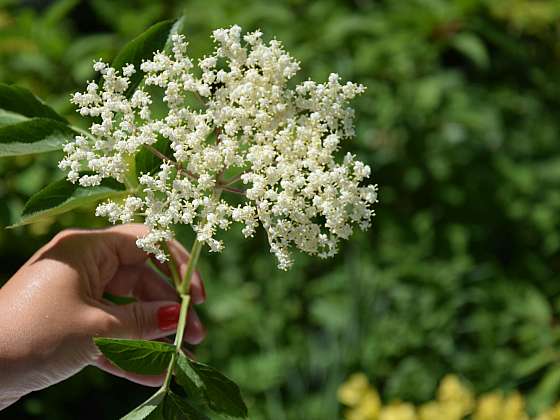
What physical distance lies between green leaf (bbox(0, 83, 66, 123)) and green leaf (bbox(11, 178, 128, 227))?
0.21m

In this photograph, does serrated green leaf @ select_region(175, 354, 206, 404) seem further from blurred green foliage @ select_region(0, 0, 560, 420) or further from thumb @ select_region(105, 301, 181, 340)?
blurred green foliage @ select_region(0, 0, 560, 420)

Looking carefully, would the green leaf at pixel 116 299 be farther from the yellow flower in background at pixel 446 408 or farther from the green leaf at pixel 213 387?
the yellow flower in background at pixel 446 408

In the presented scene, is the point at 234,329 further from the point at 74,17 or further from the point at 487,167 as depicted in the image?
the point at 74,17

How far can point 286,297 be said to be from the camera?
2.53m

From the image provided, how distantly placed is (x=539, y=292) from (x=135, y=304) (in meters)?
1.72

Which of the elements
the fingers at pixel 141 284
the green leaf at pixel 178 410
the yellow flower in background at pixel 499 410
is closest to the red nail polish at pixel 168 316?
the fingers at pixel 141 284

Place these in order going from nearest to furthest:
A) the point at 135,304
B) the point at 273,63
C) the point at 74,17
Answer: the point at 273,63, the point at 135,304, the point at 74,17

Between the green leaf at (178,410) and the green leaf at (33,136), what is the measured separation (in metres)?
0.41

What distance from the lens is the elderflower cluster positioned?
959mm

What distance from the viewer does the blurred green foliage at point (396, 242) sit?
7.31 ft

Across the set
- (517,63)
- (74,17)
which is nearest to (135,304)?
(517,63)

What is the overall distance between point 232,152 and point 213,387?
1.15ft

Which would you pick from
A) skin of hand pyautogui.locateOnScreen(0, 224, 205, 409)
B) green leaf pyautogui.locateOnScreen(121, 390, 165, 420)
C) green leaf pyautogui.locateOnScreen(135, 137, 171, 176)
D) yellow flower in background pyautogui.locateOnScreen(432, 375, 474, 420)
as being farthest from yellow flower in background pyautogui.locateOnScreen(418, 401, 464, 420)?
green leaf pyautogui.locateOnScreen(135, 137, 171, 176)

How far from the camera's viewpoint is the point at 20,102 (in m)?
1.16
